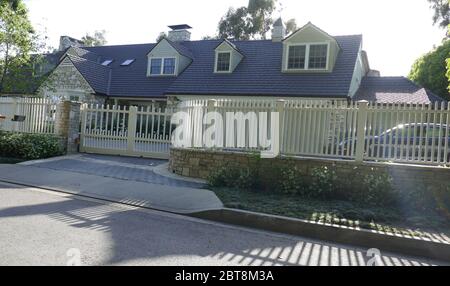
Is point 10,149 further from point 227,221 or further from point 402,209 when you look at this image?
point 402,209

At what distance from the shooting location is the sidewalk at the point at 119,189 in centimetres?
767

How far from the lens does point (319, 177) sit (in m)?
8.47

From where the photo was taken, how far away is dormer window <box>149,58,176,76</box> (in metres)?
24.0

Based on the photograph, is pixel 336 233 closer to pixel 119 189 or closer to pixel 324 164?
pixel 324 164

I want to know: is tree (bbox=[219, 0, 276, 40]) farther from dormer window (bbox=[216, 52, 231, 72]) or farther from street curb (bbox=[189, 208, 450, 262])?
street curb (bbox=[189, 208, 450, 262])

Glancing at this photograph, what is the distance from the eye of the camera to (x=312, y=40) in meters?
19.7

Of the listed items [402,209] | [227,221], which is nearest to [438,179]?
[402,209]

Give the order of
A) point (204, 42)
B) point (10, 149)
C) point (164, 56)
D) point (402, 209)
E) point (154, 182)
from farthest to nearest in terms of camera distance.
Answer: point (204, 42) → point (164, 56) → point (10, 149) → point (154, 182) → point (402, 209)

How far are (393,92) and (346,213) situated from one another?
51.5ft

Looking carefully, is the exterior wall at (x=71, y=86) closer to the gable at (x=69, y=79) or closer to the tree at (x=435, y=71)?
the gable at (x=69, y=79)

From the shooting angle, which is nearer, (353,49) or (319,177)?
(319,177)

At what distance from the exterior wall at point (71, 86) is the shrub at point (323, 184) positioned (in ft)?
57.6

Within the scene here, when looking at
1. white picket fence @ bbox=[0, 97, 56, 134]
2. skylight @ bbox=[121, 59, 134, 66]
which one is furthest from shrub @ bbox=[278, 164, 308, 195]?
skylight @ bbox=[121, 59, 134, 66]
